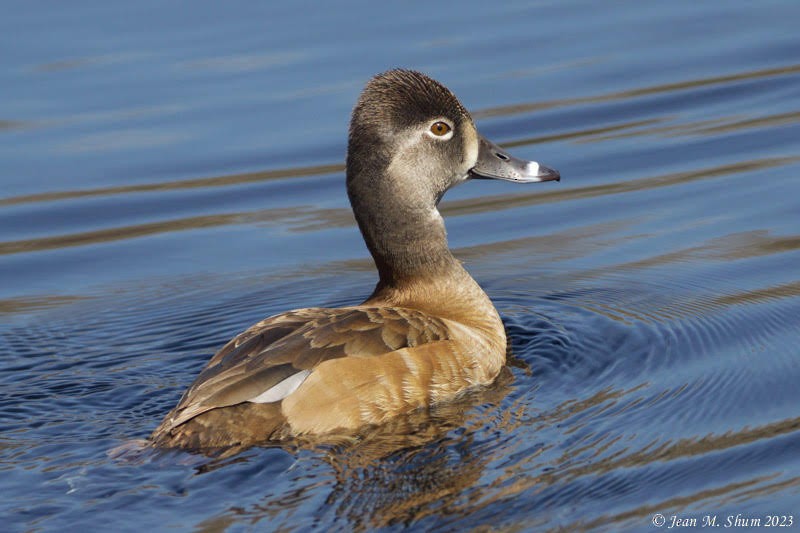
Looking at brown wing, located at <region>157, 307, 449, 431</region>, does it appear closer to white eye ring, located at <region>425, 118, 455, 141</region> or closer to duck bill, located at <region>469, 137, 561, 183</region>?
white eye ring, located at <region>425, 118, 455, 141</region>

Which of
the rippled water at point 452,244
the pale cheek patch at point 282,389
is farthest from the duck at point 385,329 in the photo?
the rippled water at point 452,244

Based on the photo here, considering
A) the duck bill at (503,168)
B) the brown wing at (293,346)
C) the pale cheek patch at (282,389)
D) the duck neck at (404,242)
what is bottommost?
the pale cheek patch at (282,389)

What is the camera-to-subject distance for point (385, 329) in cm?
654

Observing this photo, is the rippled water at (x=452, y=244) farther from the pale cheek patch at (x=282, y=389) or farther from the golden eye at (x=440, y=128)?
the golden eye at (x=440, y=128)

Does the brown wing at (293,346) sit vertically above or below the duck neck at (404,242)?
below

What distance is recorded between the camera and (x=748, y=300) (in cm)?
777

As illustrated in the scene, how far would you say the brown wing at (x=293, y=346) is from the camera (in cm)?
607

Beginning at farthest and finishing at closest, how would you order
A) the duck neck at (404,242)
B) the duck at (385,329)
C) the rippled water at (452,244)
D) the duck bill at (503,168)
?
the duck bill at (503,168)
the duck neck at (404,242)
the duck at (385,329)
the rippled water at (452,244)

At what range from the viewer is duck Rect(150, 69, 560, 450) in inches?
239

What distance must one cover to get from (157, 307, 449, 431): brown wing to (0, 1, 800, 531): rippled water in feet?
1.12

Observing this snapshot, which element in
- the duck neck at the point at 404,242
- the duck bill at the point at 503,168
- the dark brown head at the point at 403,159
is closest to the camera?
the dark brown head at the point at 403,159

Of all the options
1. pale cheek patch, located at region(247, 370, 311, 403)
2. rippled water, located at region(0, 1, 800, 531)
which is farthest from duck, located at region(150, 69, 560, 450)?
rippled water, located at region(0, 1, 800, 531)

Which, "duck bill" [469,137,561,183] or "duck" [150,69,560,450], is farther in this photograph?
"duck bill" [469,137,561,183]

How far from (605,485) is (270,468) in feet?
4.57
